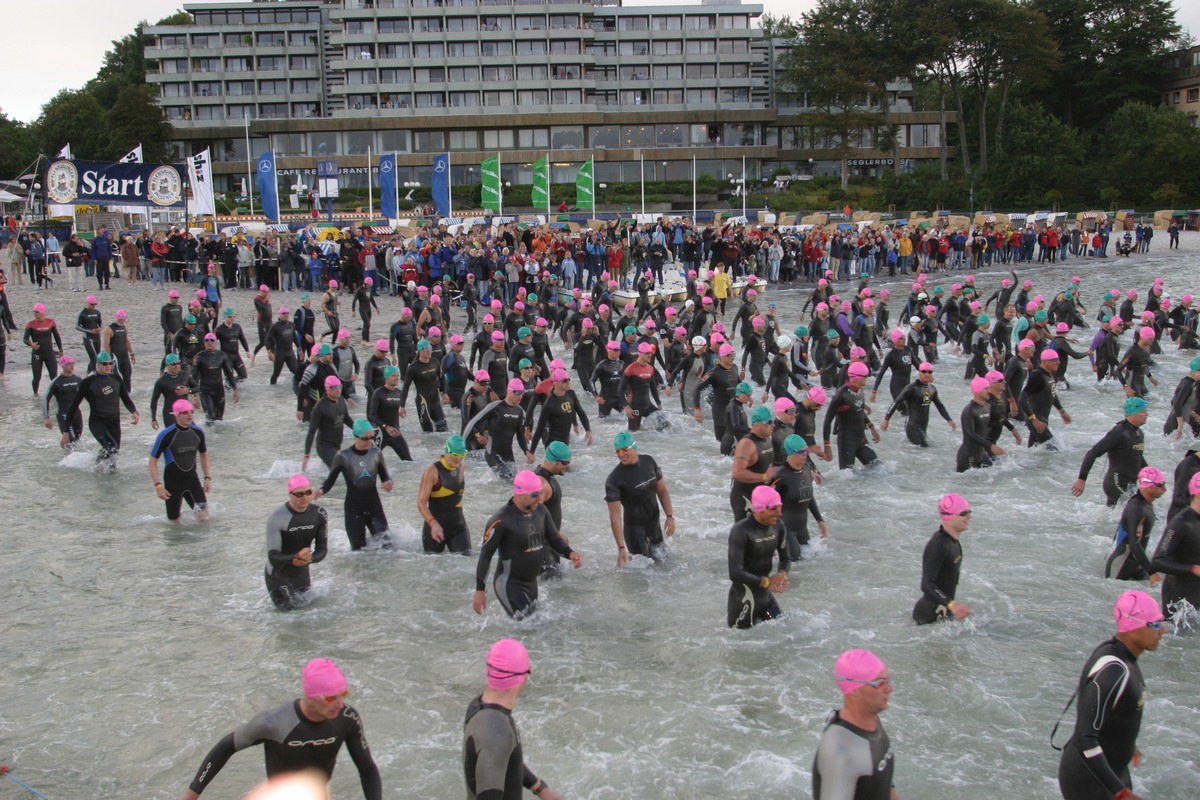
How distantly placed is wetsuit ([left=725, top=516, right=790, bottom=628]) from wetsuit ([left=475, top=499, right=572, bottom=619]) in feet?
4.74

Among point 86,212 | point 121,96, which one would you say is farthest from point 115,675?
point 121,96

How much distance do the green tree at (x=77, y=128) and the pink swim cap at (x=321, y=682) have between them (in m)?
91.5

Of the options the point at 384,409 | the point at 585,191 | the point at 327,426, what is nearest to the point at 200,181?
the point at 585,191

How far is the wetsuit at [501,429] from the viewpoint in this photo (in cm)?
1238

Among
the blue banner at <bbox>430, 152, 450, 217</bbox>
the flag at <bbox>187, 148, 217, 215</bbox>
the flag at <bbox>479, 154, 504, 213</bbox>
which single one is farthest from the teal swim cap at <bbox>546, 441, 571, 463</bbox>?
the flag at <bbox>479, 154, 504, 213</bbox>

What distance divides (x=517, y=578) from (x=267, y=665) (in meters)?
2.13

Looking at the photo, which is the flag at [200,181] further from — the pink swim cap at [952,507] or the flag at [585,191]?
the pink swim cap at [952,507]

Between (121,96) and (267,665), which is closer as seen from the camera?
(267,665)

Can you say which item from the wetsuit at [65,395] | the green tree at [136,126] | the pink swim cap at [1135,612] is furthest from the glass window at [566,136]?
the pink swim cap at [1135,612]

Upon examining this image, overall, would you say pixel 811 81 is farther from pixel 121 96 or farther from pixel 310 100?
pixel 121 96

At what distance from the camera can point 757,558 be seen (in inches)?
308

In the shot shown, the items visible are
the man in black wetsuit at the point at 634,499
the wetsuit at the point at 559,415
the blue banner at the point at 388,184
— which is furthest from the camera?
the blue banner at the point at 388,184

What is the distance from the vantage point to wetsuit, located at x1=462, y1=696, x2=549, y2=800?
4.78m

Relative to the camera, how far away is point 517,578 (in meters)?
8.40
